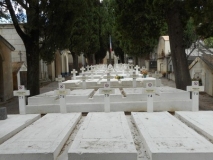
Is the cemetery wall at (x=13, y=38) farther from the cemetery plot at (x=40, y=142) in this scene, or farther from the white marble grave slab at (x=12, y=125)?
the cemetery plot at (x=40, y=142)

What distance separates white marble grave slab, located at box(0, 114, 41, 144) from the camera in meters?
3.58

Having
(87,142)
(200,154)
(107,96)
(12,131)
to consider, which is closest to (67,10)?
(107,96)

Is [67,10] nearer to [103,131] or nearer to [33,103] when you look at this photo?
[33,103]

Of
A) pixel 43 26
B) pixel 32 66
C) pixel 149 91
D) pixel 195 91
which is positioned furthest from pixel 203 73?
pixel 149 91

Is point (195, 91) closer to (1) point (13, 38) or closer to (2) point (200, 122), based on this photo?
(2) point (200, 122)

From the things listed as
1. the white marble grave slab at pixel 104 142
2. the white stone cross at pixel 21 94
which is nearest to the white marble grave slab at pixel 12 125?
the white stone cross at pixel 21 94

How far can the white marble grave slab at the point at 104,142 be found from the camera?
2699 millimetres

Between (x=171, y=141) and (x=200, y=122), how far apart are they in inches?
50.8

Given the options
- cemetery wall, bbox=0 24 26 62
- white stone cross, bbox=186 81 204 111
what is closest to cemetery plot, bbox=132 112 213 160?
white stone cross, bbox=186 81 204 111

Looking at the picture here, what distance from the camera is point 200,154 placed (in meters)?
2.66

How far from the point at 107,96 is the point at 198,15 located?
538cm

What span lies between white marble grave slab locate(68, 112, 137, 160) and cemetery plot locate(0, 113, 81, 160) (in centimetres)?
24

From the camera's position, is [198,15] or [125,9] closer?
[198,15]

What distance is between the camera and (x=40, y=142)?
3145 mm
